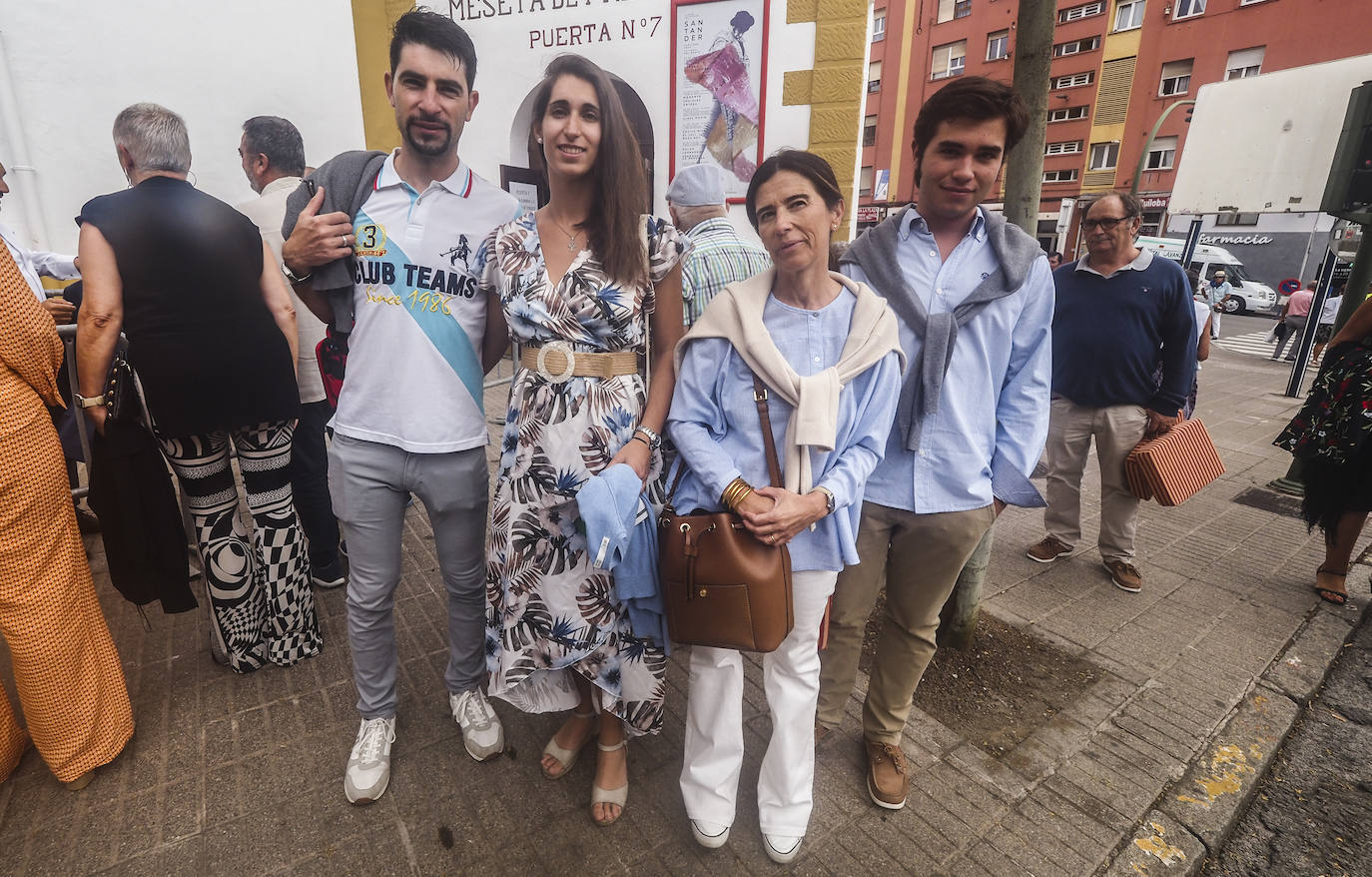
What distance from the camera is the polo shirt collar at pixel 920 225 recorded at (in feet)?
7.00

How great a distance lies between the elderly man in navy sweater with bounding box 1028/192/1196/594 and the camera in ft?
12.0

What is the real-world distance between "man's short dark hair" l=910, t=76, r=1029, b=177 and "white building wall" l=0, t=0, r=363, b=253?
469cm

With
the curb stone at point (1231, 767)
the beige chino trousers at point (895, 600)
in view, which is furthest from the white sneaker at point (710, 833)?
the curb stone at point (1231, 767)

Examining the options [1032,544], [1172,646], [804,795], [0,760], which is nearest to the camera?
[804,795]

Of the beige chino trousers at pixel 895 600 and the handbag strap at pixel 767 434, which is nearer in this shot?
the handbag strap at pixel 767 434

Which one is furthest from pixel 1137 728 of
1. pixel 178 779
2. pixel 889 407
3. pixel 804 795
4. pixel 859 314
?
pixel 178 779

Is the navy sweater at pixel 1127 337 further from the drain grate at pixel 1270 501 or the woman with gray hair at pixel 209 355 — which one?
the woman with gray hair at pixel 209 355

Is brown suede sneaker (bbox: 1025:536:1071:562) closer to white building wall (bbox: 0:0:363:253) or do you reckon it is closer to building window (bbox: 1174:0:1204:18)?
white building wall (bbox: 0:0:363:253)

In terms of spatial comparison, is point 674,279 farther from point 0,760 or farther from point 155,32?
point 155,32

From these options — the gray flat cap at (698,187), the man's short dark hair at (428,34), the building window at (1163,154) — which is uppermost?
the building window at (1163,154)

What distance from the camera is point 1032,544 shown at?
14.6 ft

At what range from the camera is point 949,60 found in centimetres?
3188

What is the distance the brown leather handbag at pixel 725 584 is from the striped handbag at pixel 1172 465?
111 inches

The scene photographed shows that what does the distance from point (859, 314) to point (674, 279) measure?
→ 592 millimetres
